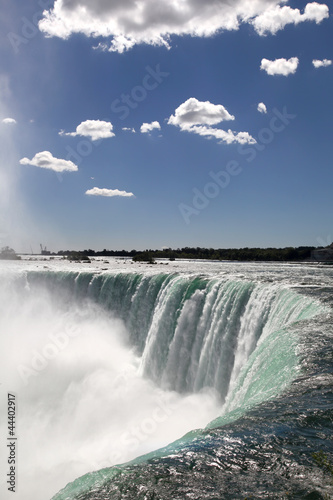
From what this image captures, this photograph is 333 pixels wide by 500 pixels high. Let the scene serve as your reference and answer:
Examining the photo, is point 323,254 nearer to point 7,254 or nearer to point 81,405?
point 81,405

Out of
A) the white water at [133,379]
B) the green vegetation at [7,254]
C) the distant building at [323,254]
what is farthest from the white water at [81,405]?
the green vegetation at [7,254]

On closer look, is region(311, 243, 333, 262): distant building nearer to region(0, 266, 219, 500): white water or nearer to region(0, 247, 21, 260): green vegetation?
region(0, 266, 219, 500): white water

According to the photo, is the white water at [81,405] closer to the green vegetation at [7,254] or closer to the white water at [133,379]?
the white water at [133,379]

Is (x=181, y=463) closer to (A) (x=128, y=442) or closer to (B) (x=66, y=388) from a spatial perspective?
(A) (x=128, y=442)

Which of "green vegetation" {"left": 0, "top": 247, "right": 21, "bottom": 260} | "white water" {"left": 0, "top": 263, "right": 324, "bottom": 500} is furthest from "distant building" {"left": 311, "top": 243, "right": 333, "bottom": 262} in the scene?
"green vegetation" {"left": 0, "top": 247, "right": 21, "bottom": 260}


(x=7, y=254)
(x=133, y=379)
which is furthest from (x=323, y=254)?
(x=7, y=254)

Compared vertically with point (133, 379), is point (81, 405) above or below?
below
